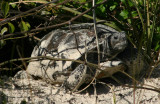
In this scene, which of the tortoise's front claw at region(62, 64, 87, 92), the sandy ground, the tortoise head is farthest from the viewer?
the tortoise head

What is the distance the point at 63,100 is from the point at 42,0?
42.7 inches

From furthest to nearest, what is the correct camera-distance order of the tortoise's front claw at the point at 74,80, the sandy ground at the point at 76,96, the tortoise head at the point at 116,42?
the tortoise head at the point at 116,42 → the tortoise's front claw at the point at 74,80 → the sandy ground at the point at 76,96

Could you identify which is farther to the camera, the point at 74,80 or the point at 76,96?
the point at 74,80

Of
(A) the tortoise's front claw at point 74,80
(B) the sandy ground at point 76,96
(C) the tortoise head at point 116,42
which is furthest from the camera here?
(C) the tortoise head at point 116,42

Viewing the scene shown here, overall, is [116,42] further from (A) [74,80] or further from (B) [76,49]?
(A) [74,80]

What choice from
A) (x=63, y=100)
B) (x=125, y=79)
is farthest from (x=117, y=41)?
(x=63, y=100)

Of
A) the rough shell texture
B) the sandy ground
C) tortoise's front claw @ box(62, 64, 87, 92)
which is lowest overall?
the sandy ground

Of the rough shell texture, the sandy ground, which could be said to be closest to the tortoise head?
the rough shell texture

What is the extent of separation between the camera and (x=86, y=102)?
8.00ft

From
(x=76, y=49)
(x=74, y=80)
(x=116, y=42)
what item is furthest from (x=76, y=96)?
(x=116, y=42)

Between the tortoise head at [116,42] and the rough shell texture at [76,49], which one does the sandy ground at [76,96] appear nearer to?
the rough shell texture at [76,49]

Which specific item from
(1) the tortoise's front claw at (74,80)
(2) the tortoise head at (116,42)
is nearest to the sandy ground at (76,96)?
(1) the tortoise's front claw at (74,80)

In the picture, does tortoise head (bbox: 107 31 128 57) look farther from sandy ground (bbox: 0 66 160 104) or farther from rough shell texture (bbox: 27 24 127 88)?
sandy ground (bbox: 0 66 160 104)

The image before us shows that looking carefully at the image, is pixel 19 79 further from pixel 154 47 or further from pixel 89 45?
pixel 154 47
